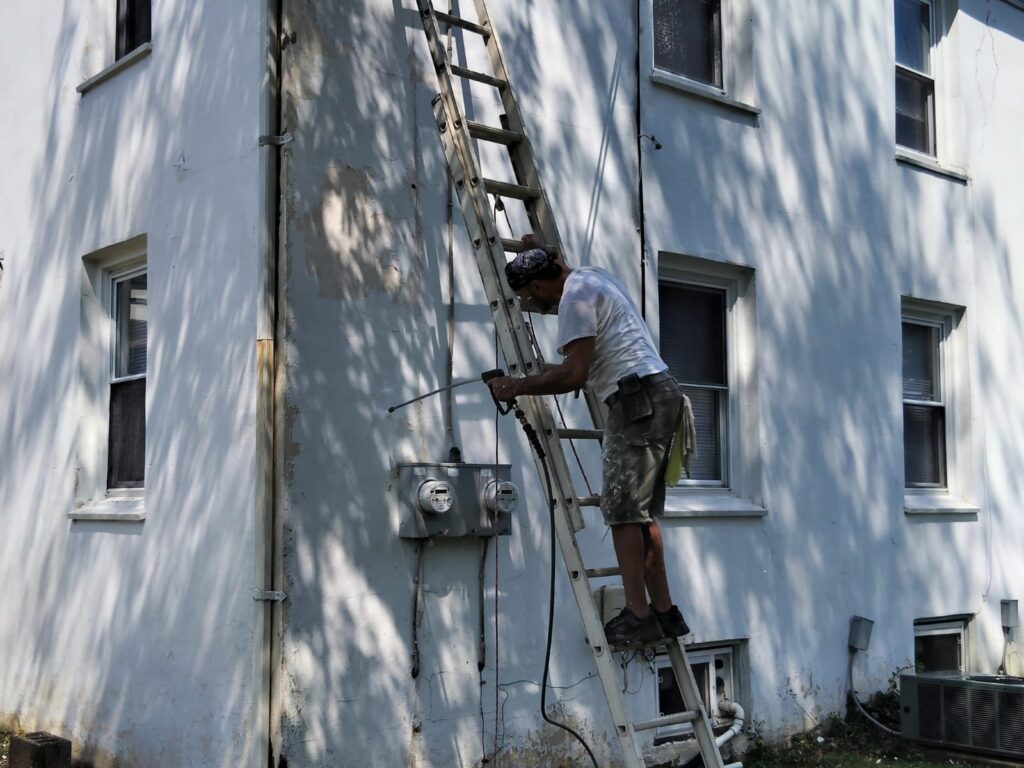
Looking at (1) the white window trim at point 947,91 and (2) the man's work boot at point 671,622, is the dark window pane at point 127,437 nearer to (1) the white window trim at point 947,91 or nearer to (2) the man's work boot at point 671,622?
(2) the man's work boot at point 671,622

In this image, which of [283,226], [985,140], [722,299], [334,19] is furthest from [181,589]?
[985,140]

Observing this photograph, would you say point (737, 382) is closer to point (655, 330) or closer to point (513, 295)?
point (655, 330)

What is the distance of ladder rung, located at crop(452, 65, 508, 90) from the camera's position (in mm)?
7359

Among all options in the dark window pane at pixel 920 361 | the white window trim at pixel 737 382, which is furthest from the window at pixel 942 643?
the white window trim at pixel 737 382

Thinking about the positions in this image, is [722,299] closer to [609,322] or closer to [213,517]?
[609,322]

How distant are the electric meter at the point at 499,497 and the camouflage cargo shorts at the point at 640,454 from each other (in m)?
1.53

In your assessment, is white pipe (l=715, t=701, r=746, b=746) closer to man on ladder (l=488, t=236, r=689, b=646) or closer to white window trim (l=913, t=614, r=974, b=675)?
white window trim (l=913, t=614, r=974, b=675)

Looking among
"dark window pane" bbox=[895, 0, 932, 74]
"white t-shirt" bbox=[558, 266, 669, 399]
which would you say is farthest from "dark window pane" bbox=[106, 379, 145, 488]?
"dark window pane" bbox=[895, 0, 932, 74]

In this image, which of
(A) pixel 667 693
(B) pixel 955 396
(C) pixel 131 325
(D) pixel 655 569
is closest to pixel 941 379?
(B) pixel 955 396

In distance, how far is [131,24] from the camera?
349 inches

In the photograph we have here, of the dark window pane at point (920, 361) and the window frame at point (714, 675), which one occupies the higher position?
the dark window pane at point (920, 361)

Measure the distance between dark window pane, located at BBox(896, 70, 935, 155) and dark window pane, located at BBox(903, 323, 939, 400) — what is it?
1713mm

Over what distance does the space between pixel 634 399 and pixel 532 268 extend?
85 centimetres

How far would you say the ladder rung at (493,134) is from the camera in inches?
282
